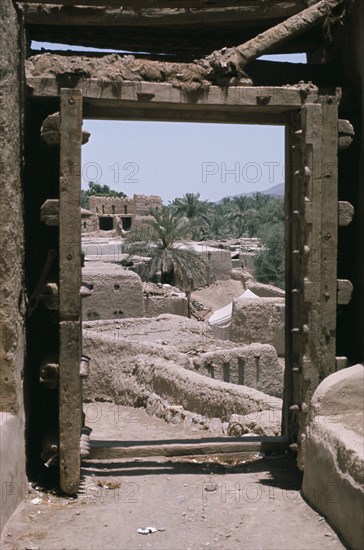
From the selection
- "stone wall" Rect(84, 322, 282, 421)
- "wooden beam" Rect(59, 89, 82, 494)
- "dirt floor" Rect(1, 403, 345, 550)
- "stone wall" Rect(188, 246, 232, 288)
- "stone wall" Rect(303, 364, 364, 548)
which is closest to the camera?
"stone wall" Rect(303, 364, 364, 548)

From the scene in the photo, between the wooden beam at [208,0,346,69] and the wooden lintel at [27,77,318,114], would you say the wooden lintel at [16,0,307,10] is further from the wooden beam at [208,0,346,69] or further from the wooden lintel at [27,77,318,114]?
the wooden lintel at [27,77,318,114]

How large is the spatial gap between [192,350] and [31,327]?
8.63 m

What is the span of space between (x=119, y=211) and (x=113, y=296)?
3128cm

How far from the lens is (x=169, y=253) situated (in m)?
29.1

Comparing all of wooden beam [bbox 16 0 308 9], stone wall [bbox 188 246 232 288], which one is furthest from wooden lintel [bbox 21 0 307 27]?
stone wall [bbox 188 246 232 288]

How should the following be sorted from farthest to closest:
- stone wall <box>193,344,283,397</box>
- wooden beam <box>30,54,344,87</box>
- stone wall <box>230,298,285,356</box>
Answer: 1. stone wall <box>230,298,285,356</box>
2. stone wall <box>193,344,283,397</box>
3. wooden beam <box>30,54,344,87</box>

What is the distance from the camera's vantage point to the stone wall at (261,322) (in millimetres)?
17188

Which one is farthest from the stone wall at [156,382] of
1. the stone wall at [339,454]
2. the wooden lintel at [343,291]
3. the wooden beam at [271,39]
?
the wooden beam at [271,39]

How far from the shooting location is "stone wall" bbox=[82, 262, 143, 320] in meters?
19.2

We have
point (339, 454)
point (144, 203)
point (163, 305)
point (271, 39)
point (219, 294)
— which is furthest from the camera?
point (144, 203)

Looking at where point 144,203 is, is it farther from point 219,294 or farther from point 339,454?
point 339,454

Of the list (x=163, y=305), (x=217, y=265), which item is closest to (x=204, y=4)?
(x=163, y=305)

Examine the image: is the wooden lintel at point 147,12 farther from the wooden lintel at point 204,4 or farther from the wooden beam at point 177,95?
the wooden beam at point 177,95

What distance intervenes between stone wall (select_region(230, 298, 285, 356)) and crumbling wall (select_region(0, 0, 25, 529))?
40.0ft
